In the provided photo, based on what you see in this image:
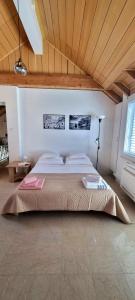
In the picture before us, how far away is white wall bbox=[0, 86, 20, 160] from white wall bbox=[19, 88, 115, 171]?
166 millimetres

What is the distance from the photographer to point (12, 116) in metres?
3.81

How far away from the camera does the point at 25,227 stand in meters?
1.96

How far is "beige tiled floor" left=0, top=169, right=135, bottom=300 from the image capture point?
1.21 meters

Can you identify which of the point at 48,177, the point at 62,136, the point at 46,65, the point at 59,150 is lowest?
the point at 48,177

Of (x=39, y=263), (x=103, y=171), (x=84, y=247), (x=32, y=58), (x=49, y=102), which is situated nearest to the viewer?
(x=39, y=263)

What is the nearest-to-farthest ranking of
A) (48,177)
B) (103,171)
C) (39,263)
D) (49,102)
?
(39,263), (48,177), (49,102), (103,171)

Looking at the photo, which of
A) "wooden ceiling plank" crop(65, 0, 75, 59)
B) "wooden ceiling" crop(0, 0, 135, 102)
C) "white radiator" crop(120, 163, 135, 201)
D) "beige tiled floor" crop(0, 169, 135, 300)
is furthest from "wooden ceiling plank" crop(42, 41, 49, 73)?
"beige tiled floor" crop(0, 169, 135, 300)

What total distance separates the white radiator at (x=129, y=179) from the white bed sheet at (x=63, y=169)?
1.89ft

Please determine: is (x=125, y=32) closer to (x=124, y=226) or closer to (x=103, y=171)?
(x=124, y=226)

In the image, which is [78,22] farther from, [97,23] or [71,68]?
[71,68]

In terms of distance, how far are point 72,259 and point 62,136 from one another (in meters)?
2.95

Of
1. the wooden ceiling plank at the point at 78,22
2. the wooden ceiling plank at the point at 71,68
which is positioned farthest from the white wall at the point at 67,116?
the wooden ceiling plank at the point at 78,22

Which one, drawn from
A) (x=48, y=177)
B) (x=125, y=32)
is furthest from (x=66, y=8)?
(x=48, y=177)

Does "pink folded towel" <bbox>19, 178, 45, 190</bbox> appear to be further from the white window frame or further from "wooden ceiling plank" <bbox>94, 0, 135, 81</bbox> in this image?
"wooden ceiling plank" <bbox>94, 0, 135, 81</bbox>
